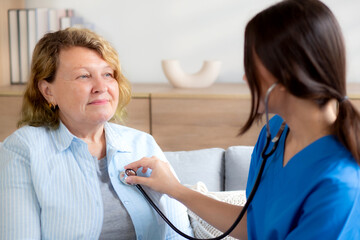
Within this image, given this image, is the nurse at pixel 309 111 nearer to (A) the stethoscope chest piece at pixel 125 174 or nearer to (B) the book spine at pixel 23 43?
(A) the stethoscope chest piece at pixel 125 174

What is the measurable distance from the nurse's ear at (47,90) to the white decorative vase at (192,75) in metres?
1.39

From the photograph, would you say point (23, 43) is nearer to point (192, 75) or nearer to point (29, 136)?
point (192, 75)

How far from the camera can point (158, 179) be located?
4.80 feet

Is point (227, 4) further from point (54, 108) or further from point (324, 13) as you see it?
point (324, 13)

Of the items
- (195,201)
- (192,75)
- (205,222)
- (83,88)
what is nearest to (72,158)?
(83,88)

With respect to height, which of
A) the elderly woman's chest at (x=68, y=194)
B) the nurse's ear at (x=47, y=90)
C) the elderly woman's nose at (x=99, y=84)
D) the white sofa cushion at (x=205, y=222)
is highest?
the elderly woman's nose at (x=99, y=84)

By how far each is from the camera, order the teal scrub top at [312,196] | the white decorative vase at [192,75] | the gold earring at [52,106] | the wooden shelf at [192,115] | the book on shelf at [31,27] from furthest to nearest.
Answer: the book on shelf at [31,27] → the white decorative vase at [192,75] → the wooden shelf at [192,115] → the gold earring at [52,106] → the teal scrub top at [312,196]

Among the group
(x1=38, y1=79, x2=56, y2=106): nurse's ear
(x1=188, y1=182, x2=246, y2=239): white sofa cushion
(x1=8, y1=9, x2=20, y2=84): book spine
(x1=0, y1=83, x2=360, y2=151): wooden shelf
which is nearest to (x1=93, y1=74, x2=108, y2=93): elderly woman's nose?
(x1=38, y1=79, x2=56, y2=106): nurse's ear

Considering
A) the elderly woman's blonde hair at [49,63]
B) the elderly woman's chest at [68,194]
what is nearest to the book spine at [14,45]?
the elderly woman's blonde hair at [49,63]

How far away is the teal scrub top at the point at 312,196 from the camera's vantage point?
1009mm

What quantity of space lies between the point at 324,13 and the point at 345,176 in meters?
0.34

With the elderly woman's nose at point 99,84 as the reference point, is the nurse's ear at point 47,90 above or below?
below

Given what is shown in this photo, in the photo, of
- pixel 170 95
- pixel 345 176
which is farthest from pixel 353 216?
pixel 170 95

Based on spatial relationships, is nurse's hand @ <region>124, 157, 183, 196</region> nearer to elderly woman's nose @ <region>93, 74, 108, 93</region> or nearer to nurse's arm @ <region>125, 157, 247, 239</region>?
nurse's arm @ <region>125, 157, 247, 239</region>
